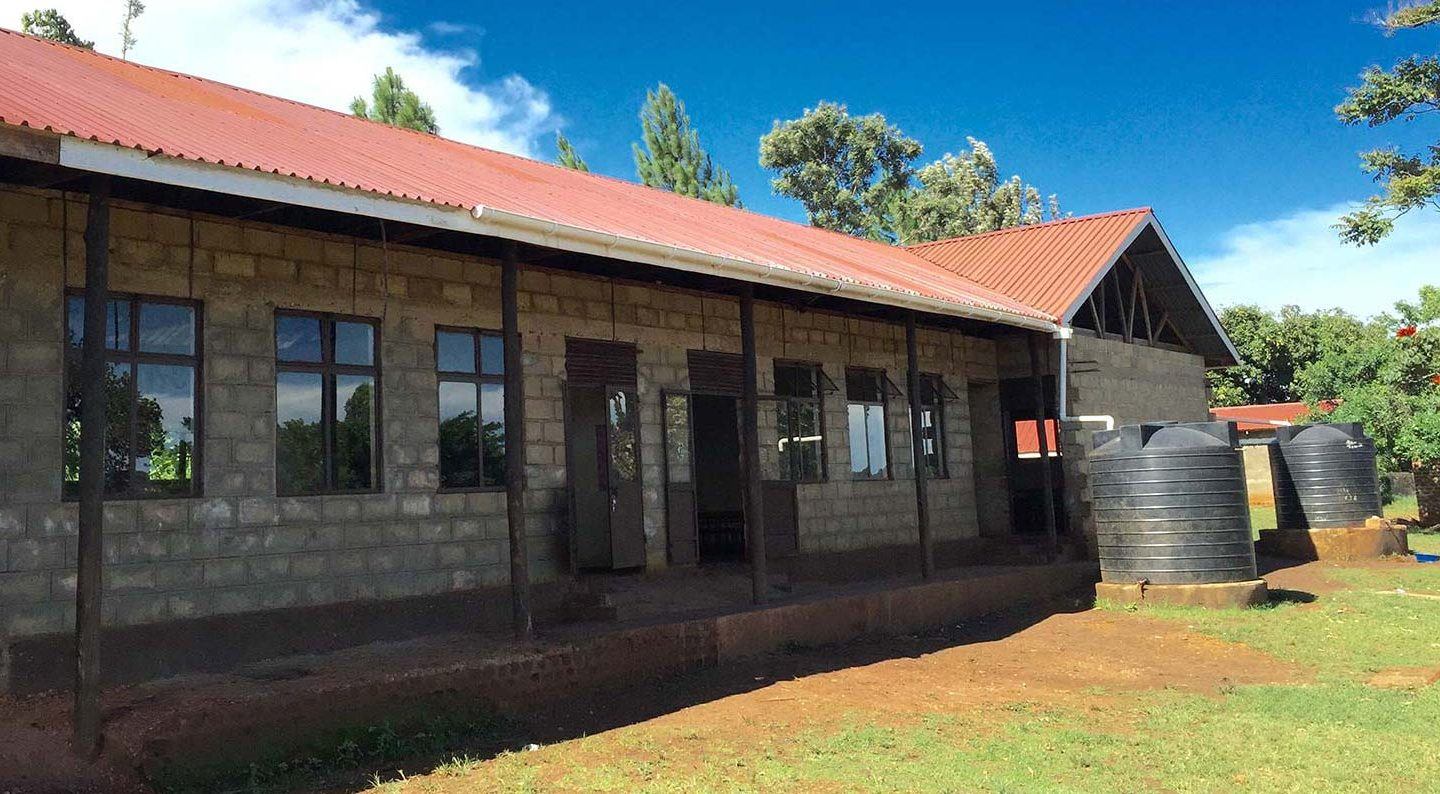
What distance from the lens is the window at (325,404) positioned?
8.11 meters

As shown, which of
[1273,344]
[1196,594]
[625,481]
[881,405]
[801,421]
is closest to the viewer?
[625,481]

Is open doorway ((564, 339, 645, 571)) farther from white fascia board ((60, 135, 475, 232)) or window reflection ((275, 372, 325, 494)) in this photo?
white fascia board ((60, 135, 475, 232))

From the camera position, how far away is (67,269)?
706 cm

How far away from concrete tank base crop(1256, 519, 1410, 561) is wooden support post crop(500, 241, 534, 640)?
12452 mm

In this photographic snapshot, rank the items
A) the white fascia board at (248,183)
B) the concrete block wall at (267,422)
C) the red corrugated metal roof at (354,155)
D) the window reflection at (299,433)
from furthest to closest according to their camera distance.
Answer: the window reflection at (299,433) → the concrete block wall at (267,422) → the red corrugated metal roof at (354,155) → the white fascia board at (248,183)

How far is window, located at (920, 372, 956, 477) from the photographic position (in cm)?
1502

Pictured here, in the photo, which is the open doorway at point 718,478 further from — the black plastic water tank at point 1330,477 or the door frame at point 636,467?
the black plastic water tank at point 1330,477

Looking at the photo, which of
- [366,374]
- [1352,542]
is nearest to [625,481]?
[366,374]

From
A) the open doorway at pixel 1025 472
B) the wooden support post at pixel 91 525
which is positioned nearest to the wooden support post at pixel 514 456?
the wooden support post at pixel 91 525

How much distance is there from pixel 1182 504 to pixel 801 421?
13.5ft

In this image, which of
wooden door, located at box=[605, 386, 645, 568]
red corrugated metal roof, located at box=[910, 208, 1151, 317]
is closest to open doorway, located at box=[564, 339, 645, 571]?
wooden door, located at box=[605, 386, 645, 568]

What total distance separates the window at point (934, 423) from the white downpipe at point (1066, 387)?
4.75 ft

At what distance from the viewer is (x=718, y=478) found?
47.1 ft

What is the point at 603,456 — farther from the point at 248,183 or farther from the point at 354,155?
the point at 248,183
